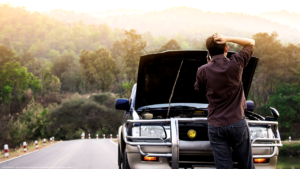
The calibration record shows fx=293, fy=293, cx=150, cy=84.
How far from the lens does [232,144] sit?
2.94 meters

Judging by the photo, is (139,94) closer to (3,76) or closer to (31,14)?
(3,76)

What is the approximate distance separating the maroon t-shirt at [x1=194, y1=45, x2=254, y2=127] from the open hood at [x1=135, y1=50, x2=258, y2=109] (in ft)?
5.81

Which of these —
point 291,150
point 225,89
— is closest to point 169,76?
point 225,89

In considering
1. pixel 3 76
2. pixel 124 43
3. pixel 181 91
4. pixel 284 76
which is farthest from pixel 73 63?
pixel 181 91

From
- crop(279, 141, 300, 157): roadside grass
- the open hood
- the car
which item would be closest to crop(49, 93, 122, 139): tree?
crop(279, 141, 300, 157): roadside grass

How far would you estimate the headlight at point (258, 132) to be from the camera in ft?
Result: 12.5

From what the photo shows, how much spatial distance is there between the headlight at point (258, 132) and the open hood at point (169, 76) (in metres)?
1.21

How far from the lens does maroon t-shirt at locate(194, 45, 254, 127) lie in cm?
289

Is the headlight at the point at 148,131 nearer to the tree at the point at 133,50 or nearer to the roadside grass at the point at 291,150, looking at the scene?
the roadside grass at the point at 291,150

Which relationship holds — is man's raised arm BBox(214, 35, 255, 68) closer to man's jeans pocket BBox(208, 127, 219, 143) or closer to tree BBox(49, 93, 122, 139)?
man's jeans pocket BBox(208, 127, 219, 143)

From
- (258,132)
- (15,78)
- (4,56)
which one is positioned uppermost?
(258,132)

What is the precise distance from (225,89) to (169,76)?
Result: 2.52 metres

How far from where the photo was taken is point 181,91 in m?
5.54

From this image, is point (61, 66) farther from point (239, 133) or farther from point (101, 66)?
point (239, 133)
